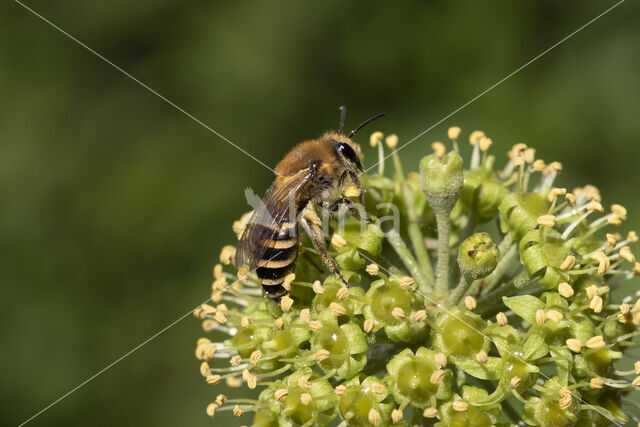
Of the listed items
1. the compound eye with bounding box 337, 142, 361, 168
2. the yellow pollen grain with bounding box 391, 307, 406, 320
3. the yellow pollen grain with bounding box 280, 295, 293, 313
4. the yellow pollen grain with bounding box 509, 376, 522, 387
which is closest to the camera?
the yellow pollen grain with bounding box 509, 376, 522, 387

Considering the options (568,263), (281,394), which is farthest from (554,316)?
(281,394)

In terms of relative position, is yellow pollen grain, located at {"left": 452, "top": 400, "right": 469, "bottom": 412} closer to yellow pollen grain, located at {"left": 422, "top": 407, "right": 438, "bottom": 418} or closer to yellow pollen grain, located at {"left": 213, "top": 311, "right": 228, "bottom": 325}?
yellow pollen grain, located at {"left": 422, "top": 407, "right": 438, "bottom": 418}

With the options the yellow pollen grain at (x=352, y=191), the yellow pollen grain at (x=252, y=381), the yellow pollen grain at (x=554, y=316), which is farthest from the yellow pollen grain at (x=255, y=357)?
the yellow pollen grain at (x=554, y=316)

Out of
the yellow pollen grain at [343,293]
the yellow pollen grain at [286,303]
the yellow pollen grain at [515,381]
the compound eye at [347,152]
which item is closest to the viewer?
the yellow pollen grain at [515,381]

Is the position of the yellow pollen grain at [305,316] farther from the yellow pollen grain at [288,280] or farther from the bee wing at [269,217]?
the bee wing at [269,217]

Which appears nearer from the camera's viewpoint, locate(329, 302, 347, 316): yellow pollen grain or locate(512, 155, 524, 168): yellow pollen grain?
locate(329, 302, 347, 316): yellow pollen grain

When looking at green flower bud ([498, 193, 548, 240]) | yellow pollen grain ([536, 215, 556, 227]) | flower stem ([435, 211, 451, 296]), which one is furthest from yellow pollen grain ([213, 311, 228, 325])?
yellow pollen grain ([536, 215, 556, 227])
